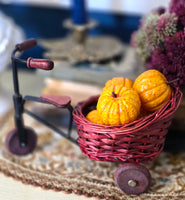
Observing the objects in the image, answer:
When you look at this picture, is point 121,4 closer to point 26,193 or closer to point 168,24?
point 168,24

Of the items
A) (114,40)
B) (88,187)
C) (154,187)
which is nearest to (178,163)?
(154,187)

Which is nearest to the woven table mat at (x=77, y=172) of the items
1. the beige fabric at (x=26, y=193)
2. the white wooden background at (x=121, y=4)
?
the beige fabric at (x=26, y=193)

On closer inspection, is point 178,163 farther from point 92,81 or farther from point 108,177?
point 92,81

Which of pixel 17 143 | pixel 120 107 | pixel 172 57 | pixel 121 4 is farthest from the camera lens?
pixel 121 4

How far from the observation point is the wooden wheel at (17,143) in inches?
36.1

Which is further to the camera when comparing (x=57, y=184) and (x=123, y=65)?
(x=123, y=65)

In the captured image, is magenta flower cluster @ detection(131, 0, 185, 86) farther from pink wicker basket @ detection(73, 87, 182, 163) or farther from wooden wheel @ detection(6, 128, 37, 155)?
wooden wheel @ detection(6, 128, 37, 155)

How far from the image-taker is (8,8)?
1530 mm

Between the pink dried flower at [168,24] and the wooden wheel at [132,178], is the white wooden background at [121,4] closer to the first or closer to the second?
the pink dried flower at [168,24]

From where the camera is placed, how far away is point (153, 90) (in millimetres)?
701

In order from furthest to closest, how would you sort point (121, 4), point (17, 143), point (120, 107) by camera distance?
point (121, 4)
point (17, 143)
point (120, 107)

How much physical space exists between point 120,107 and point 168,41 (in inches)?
10.1


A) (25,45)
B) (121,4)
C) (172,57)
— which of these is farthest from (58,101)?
(121,4)

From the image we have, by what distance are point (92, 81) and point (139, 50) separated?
26 centimetres
